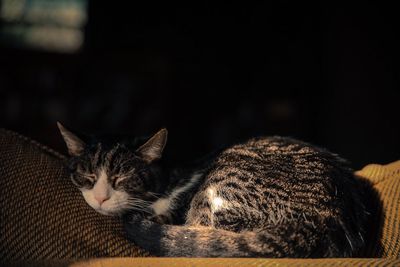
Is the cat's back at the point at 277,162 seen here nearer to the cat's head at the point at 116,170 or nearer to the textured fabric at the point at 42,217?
the cat's head at the point at 116,170

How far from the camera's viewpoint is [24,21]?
14.6 feet

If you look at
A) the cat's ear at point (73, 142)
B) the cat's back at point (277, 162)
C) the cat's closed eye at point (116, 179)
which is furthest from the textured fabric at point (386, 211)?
the cat's ear at point (73, 142)

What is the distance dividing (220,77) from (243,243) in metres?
3.79

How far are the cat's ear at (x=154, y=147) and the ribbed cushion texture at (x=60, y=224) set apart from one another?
36 cm

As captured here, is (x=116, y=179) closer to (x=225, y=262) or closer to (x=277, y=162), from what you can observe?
(x=277, y=162)

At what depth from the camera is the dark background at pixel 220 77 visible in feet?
13.1

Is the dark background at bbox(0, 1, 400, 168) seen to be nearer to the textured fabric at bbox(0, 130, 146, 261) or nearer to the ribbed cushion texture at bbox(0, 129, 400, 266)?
the ribbed cushion texture at bbox(0, 129, 400, 266)

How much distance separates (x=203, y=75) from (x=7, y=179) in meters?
3.78

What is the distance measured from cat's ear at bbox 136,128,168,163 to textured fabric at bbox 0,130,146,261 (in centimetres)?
39

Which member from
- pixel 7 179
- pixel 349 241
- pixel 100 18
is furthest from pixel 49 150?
pixel 100 18

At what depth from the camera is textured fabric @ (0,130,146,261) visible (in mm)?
1039

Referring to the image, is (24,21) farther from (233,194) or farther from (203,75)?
(233,194)

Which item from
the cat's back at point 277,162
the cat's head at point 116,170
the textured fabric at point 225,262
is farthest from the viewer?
the cat's head at point 116,170

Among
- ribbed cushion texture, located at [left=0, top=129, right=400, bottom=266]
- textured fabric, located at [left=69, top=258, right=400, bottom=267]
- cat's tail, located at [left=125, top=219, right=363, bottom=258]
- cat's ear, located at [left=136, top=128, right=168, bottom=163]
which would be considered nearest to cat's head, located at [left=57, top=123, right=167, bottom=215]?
cat's ear, located at [left=136, top=128, right=168, bottom=163]
